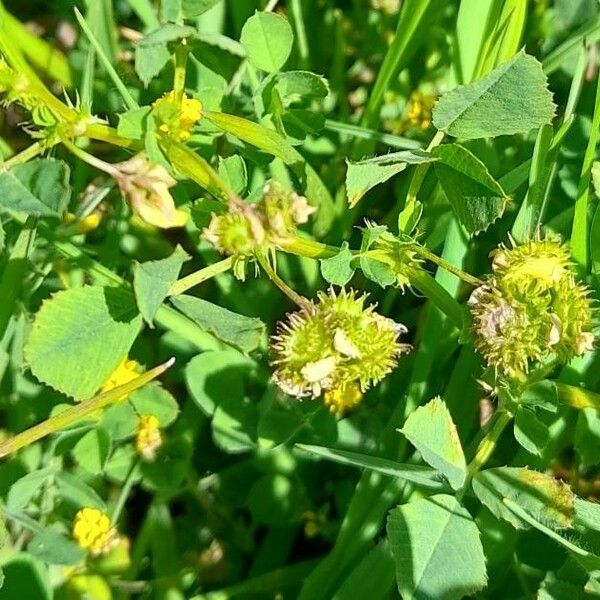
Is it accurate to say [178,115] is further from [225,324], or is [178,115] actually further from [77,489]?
[77,489]

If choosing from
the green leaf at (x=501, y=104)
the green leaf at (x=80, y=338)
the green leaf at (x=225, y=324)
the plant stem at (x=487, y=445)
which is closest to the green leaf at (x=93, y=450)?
the green leaf at (x=80, y=338)

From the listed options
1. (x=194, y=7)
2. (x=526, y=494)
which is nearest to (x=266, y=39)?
(x=194, y=7)

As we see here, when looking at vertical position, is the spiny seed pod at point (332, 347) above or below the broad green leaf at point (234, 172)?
below

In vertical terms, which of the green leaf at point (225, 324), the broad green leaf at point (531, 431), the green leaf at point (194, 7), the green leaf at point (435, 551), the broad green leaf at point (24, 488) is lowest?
the broad green leaf at point (24, 488)

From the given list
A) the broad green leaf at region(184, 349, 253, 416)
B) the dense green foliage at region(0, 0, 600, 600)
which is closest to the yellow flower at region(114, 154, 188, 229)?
the dense green foliage at region(0, 0, 600, 600)

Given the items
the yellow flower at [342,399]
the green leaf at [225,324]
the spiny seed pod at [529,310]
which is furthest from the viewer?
the yellow flower at [342,399]

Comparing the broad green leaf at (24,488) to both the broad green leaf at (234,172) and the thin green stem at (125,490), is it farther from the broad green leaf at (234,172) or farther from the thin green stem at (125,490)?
the broad green leaf at (234,172)

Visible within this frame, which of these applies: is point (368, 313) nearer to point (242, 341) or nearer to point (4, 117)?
point (242, 341)
